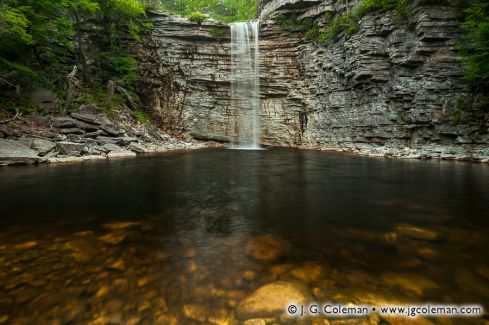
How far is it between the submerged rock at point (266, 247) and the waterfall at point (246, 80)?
21.2 meters

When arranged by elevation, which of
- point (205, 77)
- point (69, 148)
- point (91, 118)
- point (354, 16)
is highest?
point (354, 16)

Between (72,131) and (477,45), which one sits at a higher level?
(477,45)

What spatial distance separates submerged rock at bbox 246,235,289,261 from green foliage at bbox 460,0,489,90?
1478 centimetres

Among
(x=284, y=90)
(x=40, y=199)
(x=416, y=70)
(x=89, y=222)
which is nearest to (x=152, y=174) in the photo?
(x=40, y=199)

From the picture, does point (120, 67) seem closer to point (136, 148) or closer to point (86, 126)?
point (86, 126)

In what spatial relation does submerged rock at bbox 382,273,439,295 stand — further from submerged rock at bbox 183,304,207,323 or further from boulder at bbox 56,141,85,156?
boulder at bbox 56,141,85,156

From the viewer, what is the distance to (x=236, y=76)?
2469 centimetres

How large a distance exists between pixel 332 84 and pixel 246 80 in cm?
801

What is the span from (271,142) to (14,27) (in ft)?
61.3

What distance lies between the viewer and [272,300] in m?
2.20

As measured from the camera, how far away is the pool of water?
2.13 metres

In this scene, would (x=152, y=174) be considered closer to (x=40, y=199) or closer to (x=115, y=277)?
(x=40, y=199)

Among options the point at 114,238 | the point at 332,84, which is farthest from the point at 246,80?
the point at 114,238

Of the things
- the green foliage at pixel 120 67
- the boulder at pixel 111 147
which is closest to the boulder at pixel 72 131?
the boulder at pixel 111 147
